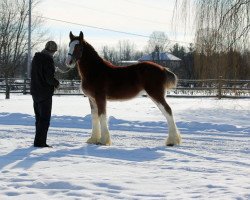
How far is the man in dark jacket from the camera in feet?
27.8

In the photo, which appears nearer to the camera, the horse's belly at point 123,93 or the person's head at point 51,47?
the person's head at point 51,47

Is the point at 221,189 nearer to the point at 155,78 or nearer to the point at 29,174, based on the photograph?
the point at 29,174

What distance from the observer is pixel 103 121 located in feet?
30.3

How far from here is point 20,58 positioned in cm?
4225

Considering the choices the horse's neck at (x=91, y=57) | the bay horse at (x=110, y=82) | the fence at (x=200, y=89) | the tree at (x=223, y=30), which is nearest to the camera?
the bay horse at (x=110, y=82)

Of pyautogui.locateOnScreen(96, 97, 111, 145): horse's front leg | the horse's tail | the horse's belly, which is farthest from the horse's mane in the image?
the horse's tail

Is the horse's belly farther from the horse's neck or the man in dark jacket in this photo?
the man in dark jacket

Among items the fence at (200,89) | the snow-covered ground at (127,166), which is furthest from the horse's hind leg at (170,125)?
the fence at (200,89)

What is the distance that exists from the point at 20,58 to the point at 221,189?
38656 mm

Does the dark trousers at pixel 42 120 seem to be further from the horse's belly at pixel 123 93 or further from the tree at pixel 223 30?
the tree at pixel 223 30

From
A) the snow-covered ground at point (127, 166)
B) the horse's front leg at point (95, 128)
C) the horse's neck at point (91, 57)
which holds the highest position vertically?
the horse's neck at point (91, 57)

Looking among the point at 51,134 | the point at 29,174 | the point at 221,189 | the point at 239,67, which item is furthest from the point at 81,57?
the point at 239,67

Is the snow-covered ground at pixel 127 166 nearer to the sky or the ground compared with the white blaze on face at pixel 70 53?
nearer to the ground

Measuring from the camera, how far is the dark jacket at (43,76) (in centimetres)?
845
